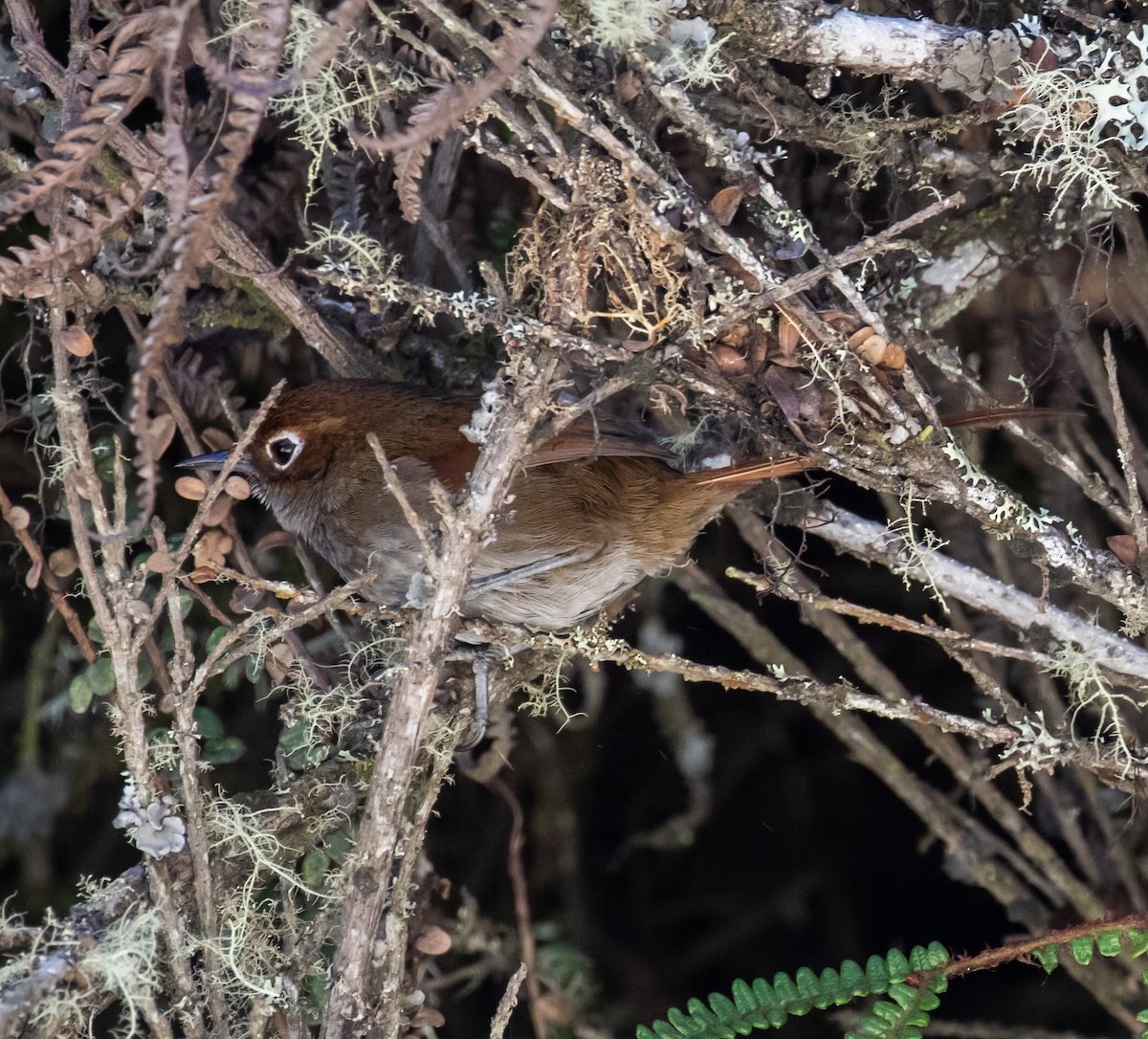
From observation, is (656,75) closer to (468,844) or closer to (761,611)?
(761,611)

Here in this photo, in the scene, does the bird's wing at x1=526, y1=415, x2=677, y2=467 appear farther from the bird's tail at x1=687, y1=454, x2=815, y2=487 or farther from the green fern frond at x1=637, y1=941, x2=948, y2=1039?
the green fern frond at x1=637, y1=941, x2=948, y2=1039

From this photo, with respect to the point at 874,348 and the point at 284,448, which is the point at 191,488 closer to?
the point at 284,448

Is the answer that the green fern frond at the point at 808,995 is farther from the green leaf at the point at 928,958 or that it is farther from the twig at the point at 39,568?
the twig at the point at 39,568

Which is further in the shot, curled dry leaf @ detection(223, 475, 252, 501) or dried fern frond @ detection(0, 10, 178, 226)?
curled dry leaf @ detection(223, 475, 252, 501)

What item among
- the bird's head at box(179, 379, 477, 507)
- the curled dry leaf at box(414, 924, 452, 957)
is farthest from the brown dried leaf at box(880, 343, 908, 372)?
the curled dry leaf at box(414, 924, 452, 957)

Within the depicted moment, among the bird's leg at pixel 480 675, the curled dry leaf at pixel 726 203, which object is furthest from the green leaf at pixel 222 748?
the curled dry leaf at pixel 726 203

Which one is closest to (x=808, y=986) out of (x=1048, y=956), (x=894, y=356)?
(x=1048, y=956)

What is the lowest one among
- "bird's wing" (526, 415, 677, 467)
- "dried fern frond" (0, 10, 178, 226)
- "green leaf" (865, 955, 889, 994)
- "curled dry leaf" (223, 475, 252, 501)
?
"green leaf" (865, 955, 889, 994)
